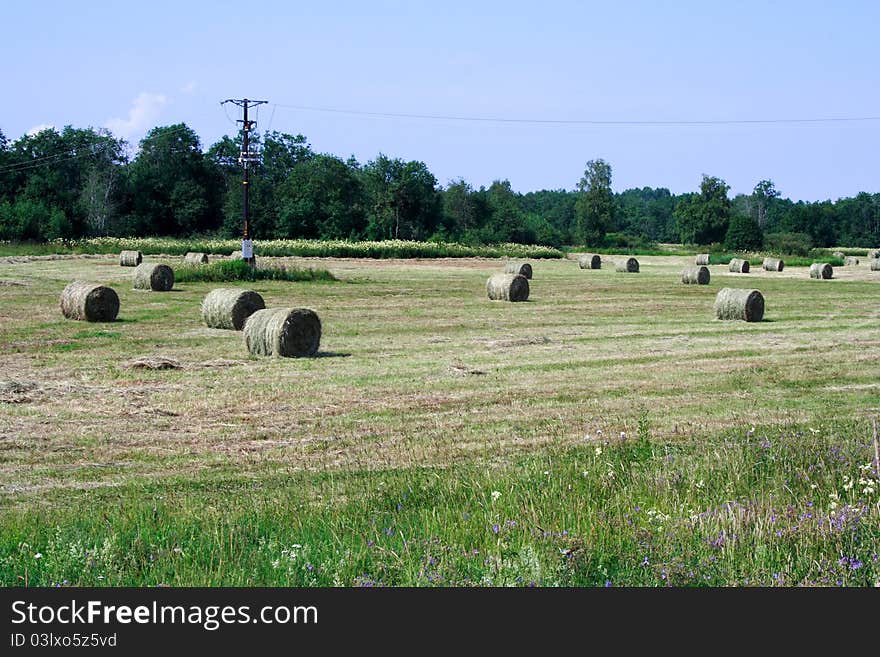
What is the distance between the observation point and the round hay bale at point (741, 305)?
87.9 ft

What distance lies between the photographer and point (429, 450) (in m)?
10.7

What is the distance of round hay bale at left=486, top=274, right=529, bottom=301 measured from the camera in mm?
33094

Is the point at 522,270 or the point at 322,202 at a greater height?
the point at 322,202

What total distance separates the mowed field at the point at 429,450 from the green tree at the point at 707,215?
112 metres

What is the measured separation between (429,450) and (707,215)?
12873 cm

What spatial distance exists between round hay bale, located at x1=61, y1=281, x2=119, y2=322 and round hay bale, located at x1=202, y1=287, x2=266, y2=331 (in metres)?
2.83

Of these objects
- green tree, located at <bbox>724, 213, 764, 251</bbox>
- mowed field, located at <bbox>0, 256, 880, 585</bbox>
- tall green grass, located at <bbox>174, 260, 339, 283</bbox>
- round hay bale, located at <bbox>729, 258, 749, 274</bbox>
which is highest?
green tree, located at <bbox>724, 213, 764, 251</bbox>

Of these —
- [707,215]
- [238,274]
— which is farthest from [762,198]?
[238,274]

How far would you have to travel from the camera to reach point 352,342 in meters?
21.1

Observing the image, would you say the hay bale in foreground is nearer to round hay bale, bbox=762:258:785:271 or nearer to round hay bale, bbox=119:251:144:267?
round hay bale, bbox=119:251:144:267

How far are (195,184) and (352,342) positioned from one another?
9266 cm

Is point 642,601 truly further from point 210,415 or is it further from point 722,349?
point 722,349

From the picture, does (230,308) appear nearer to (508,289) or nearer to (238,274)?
(508,289)

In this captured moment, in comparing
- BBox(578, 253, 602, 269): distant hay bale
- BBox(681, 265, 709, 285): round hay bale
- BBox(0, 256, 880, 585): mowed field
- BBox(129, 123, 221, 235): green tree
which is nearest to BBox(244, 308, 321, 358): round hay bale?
BBox(0, 256, 880, 585): mowed field
